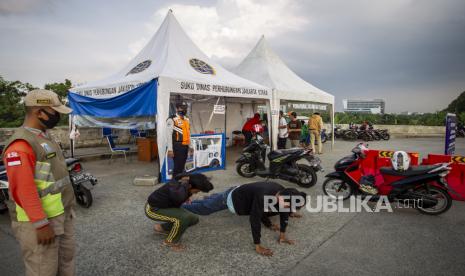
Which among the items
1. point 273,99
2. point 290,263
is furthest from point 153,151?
point 290,263

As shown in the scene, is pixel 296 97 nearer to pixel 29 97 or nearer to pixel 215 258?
pixel 215 258

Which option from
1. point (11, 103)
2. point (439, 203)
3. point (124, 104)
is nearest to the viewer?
point (439, 203)

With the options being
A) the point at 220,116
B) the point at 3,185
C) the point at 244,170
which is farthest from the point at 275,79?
the point at 3,185

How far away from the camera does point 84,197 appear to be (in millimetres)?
5016

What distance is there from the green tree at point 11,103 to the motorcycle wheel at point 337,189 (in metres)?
14.2

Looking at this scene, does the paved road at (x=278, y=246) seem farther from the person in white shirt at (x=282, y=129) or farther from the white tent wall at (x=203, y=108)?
the person in white shirt at (x=282, y=129)

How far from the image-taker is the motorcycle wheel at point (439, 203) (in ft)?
14.3

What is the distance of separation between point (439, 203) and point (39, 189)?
5.29 m

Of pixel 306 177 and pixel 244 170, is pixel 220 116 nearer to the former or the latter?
pixel 244 170

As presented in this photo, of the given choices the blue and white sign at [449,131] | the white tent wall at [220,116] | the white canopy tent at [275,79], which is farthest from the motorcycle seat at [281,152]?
the blue and white sign at [449,131]

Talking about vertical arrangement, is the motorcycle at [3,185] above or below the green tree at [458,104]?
below

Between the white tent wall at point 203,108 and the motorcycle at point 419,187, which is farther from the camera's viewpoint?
the white tent wall at point 203,108

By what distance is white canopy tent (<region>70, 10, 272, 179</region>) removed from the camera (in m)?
6.71

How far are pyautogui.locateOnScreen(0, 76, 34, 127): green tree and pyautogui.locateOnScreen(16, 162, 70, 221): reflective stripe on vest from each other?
14360 millimetres
